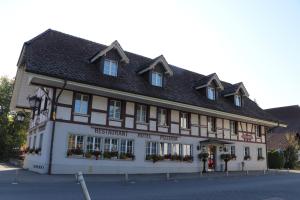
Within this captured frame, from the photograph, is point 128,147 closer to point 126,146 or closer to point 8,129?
point 126,146

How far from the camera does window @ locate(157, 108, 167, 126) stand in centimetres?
2467

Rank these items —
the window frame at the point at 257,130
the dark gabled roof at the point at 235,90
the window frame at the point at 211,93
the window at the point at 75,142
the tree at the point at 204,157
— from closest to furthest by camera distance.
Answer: the window at the point at 75,142 → the tree at the point at 204,157 → the window frame at the point at 211,93 → the dark gabled roof at the point at 235,90 → the window frame at the point at 257,130

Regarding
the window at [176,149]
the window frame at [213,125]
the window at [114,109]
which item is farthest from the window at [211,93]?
the window at [114,109]

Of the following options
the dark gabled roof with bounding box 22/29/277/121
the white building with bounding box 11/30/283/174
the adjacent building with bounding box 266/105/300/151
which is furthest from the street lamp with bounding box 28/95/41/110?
the adjacent building with bounding box 266/105/300/151

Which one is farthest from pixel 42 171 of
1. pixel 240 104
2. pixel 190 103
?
pixel 240 104

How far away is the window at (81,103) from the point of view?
67.4 ft

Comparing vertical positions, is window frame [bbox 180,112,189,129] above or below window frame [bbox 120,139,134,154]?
above

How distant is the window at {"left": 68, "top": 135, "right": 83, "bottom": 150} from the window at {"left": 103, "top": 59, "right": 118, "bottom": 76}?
505 cm

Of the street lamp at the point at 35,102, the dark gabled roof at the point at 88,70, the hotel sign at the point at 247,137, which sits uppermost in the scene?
the dark gabled roof at the point at 88,70

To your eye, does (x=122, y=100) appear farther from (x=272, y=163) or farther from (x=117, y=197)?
(x=272, y=163)

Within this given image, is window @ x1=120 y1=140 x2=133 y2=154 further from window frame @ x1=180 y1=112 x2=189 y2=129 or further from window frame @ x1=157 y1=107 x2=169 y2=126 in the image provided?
window frame @ x1=180 y1=112 x2=189 y2=129

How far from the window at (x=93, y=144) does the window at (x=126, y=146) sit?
1889mm

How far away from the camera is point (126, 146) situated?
22.4 metres

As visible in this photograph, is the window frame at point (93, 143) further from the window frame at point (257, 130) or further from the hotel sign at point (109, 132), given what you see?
the window frame at point (257, 130)
